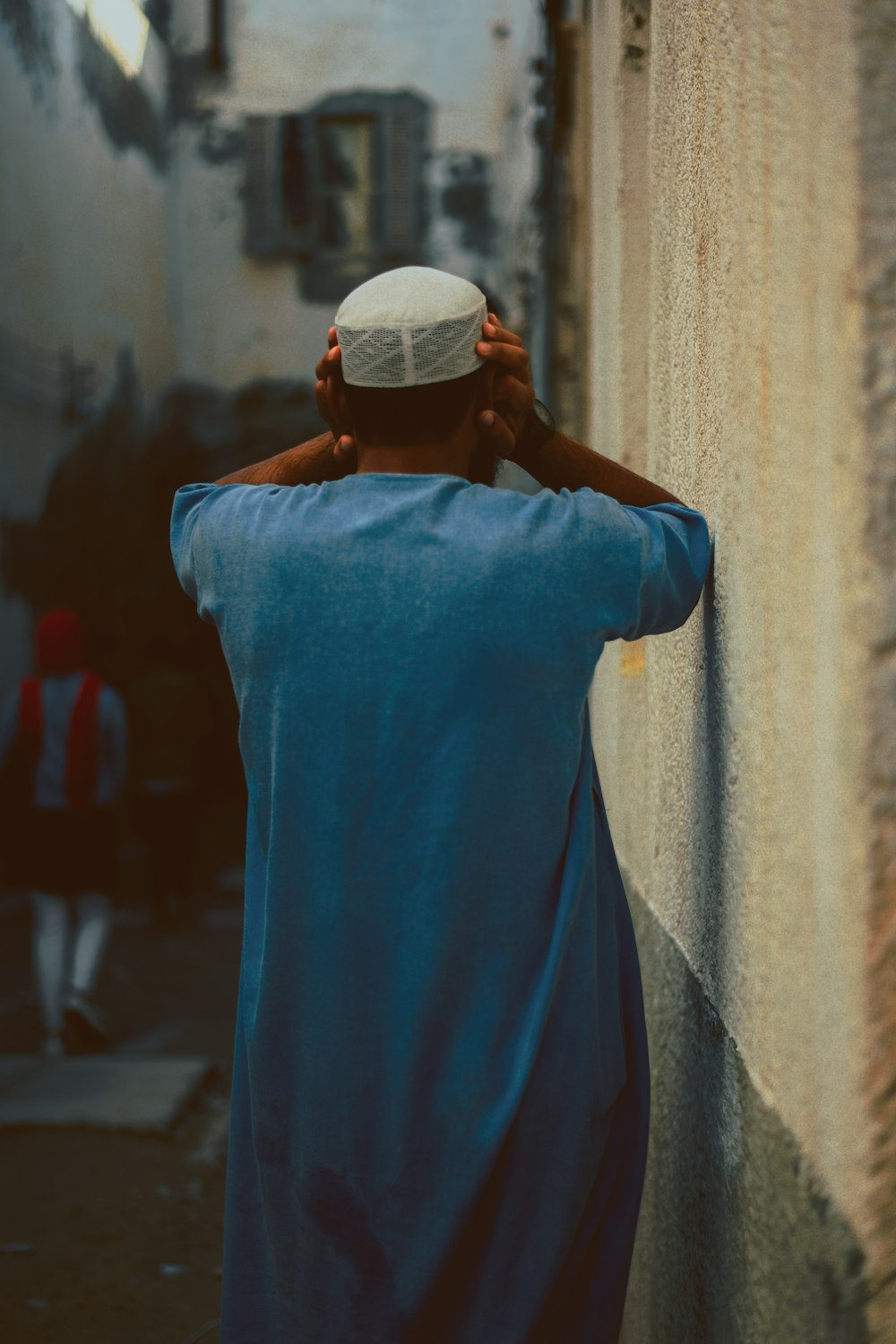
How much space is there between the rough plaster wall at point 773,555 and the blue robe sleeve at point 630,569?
63 mm

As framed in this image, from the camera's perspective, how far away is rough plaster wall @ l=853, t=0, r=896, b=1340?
1.12 meters

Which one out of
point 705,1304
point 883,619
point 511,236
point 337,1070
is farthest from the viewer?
point 511,236

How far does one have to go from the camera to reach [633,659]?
2859mm

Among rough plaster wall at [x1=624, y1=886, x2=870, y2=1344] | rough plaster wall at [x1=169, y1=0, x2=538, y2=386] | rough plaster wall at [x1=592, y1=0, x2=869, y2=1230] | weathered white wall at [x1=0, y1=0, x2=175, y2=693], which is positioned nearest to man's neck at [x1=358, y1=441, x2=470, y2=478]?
rough plaster wall at [x1=592, y1=0, x2=869, y2=1230]

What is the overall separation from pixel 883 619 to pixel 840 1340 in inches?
23.1

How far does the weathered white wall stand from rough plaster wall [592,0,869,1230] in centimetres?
846

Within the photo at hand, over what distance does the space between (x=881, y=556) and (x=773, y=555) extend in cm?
29

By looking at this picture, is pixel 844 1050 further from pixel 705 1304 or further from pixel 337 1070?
pixel 705 1304

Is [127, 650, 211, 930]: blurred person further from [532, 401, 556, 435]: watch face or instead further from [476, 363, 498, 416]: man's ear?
[476, 363, 498, 416]: man's ear

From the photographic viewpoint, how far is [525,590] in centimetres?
152

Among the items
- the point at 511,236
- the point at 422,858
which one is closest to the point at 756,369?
the point at 422,858

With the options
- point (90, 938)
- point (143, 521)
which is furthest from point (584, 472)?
point (143, 521)

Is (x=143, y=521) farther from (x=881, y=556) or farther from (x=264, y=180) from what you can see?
(x=881, y=556)

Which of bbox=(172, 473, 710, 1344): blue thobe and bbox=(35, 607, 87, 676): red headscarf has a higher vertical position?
bbox=(172, 473, 710, 1344): blue thobe
